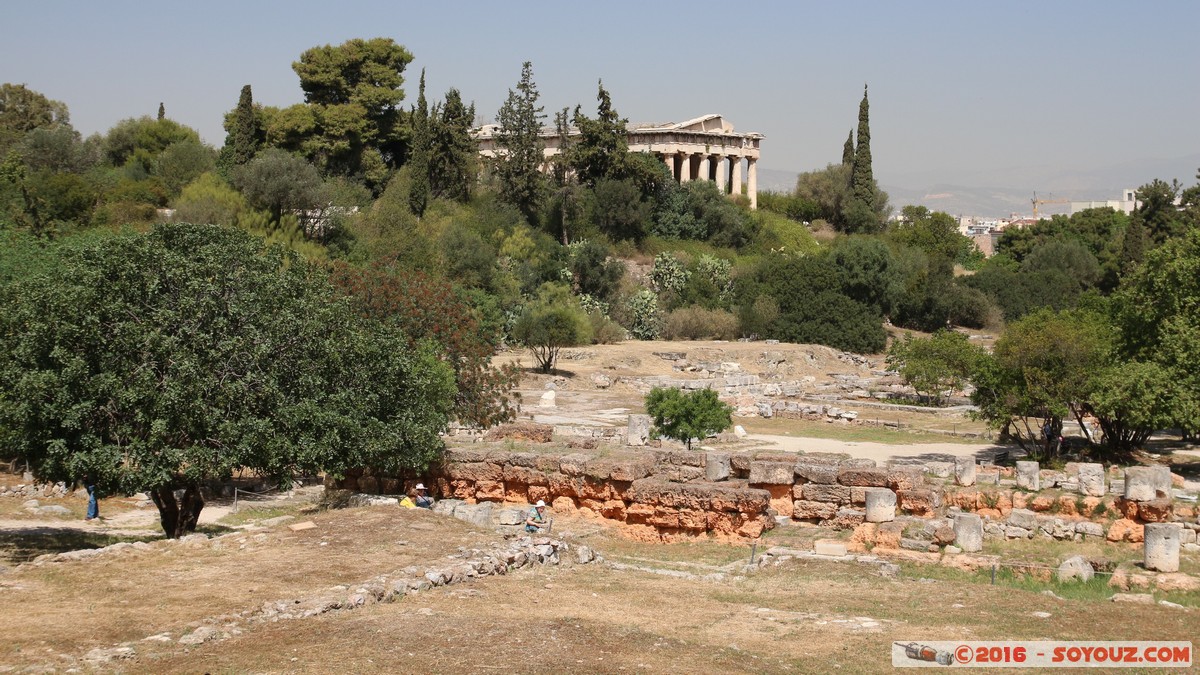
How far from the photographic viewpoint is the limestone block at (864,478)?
1870 cm

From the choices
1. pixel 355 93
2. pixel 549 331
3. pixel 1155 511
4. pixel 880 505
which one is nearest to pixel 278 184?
pixel 355 93

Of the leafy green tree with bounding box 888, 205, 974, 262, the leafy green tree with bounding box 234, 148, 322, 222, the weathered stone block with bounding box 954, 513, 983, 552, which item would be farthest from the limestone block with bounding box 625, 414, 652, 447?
the leafy green tree with bounding box 888, 205, 974, 262

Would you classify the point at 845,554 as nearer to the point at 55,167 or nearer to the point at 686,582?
the point at 686,582

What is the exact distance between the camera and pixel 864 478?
18.7 m

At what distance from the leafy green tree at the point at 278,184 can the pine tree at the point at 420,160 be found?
678cm

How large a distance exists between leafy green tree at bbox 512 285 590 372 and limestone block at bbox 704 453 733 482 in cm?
2674

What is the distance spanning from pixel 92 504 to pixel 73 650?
12.0 meters

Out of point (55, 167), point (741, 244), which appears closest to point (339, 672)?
point (55, 167)

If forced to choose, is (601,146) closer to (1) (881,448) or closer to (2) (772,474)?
(1) (881,448)

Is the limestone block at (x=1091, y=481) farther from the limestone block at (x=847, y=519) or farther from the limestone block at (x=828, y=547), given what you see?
the limestone block at (x=828, y=547)

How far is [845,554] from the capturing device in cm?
1641

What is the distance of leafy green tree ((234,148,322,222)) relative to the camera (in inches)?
1996

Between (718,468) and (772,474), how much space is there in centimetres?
96

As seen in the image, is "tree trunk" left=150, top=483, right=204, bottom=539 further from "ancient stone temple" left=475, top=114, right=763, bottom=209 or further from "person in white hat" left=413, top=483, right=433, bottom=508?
"ancient stone temple" left=475, top=114, right=763, bottom=209
